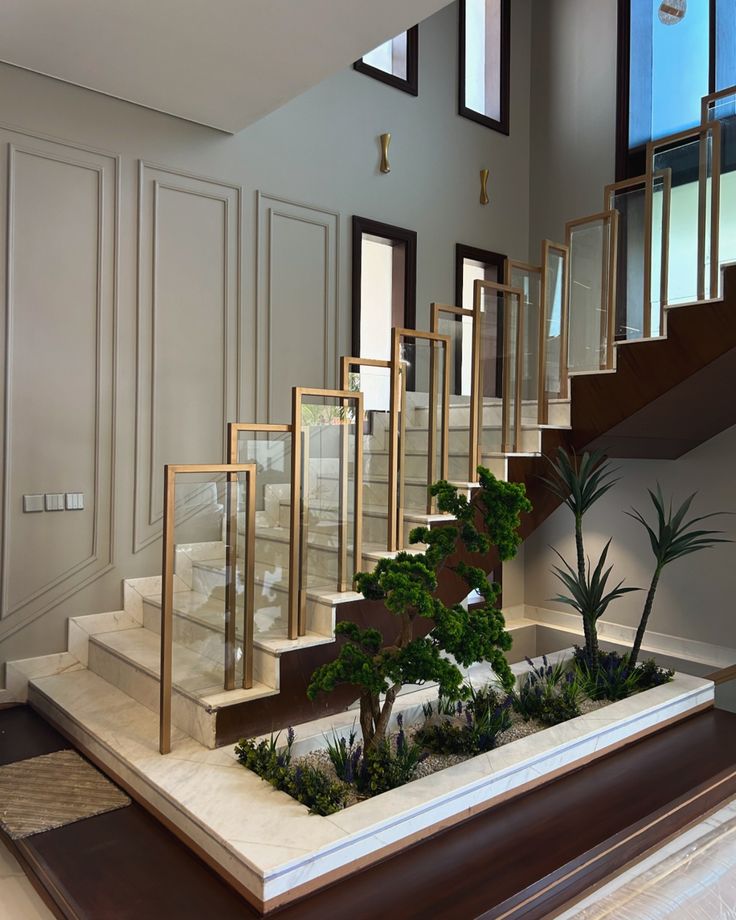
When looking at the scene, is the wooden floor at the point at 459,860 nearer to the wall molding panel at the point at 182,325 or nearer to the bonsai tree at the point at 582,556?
the bonsai tree at the point at 582,556

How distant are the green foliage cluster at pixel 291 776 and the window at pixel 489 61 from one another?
18.4 ft

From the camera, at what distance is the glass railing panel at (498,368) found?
406 cm

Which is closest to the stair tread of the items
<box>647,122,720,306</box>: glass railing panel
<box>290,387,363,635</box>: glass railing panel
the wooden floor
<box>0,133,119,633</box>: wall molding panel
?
<box>290,387,363,635</box>: glass railing panel

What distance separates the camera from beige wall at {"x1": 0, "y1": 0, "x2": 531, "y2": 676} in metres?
3.86

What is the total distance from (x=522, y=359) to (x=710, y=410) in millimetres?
1286

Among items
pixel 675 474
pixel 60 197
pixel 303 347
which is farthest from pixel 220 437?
pixel 675 474

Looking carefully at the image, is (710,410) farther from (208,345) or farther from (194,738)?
(194,738)

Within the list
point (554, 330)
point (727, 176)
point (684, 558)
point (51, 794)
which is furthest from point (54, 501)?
point (684, 558)

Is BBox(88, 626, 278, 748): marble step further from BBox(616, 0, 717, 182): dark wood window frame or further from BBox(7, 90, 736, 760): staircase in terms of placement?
BBox(616, 0, 717, 182): dark wood window frame

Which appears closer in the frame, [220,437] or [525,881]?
[525,881]

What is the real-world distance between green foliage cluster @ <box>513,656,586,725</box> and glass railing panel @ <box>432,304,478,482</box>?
1.12 meters

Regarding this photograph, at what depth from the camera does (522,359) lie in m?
4.29

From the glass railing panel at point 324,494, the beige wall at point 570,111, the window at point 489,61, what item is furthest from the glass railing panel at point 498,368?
the window at point 489,61

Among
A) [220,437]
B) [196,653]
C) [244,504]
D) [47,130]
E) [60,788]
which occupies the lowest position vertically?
[60,788]
